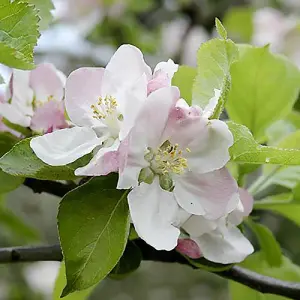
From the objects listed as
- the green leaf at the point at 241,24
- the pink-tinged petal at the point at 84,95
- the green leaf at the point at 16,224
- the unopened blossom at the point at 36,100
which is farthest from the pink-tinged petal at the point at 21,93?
the green leaf at the point at 241,24

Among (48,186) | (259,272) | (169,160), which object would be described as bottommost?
(259,272)

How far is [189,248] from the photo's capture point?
0.56 metres

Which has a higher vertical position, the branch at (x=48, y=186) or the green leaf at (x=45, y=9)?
the green leaf at (x=45, y=9)

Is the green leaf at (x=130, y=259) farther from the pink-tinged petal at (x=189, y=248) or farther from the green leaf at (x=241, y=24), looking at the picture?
the green leaf at (x=241, y=24)

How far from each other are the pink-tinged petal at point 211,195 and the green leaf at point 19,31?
0.48 ft

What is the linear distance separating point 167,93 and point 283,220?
1.11 m

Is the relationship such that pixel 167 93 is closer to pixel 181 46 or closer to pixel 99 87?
pixel 99 87

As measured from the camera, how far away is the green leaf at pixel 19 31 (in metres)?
0.47

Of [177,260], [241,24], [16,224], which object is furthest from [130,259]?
[241,24]

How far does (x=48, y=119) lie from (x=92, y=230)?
5.9 inches

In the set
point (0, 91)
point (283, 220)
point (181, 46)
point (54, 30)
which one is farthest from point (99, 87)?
point (181, 46)

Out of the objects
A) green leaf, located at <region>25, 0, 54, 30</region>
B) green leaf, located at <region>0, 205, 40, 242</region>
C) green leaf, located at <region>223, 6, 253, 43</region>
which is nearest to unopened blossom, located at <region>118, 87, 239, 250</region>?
green leaf, located at <region>25, 0, 54, 30</region>

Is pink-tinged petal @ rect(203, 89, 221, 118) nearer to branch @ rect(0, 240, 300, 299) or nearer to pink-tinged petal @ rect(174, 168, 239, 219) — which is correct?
pink-tinged petal @ rect(174, 168, 239, 219)

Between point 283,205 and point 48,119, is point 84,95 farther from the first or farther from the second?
point 283,205
